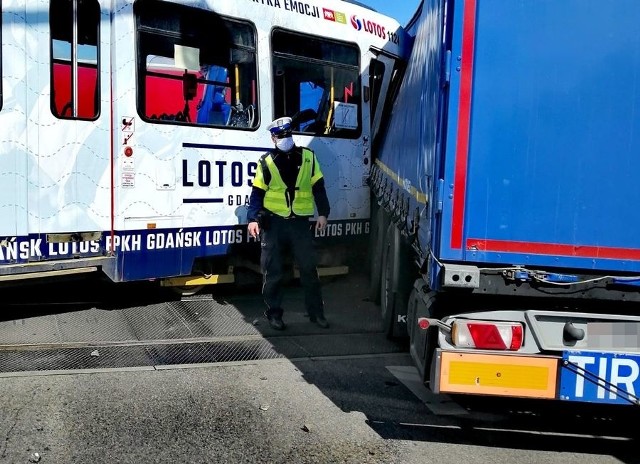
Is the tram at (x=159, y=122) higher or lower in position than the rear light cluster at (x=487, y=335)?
higher

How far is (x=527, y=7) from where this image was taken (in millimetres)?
3486

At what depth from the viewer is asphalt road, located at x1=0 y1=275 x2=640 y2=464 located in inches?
153

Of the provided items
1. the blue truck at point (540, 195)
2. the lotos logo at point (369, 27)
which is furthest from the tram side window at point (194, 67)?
the blue truck at point (540, 195)

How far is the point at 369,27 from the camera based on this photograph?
8.59 metres

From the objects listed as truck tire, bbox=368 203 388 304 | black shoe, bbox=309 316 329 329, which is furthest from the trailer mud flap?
truck tire, bbox=368 203 388 304

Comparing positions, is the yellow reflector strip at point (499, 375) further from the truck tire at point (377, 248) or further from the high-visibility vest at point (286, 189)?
the truck tire at point (377, 248)

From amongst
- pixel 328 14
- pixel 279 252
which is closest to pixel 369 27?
pixel 328 14

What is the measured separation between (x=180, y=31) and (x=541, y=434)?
4.87 metres

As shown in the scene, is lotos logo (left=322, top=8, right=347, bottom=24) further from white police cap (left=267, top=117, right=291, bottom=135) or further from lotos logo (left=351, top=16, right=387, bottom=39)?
white police cap (left=267, top=117, right=291, bottom=135)

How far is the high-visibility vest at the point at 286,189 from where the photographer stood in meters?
6.30

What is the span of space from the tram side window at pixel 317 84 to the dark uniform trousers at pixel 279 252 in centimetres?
160

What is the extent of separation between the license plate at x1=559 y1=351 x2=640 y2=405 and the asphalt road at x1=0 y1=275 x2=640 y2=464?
0.55m

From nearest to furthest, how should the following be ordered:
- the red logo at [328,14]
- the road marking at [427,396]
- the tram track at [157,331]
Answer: the road marking at [427,396]
the tram track at [157,331]
the red logo at [328,14]

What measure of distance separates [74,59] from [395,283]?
136 inches
